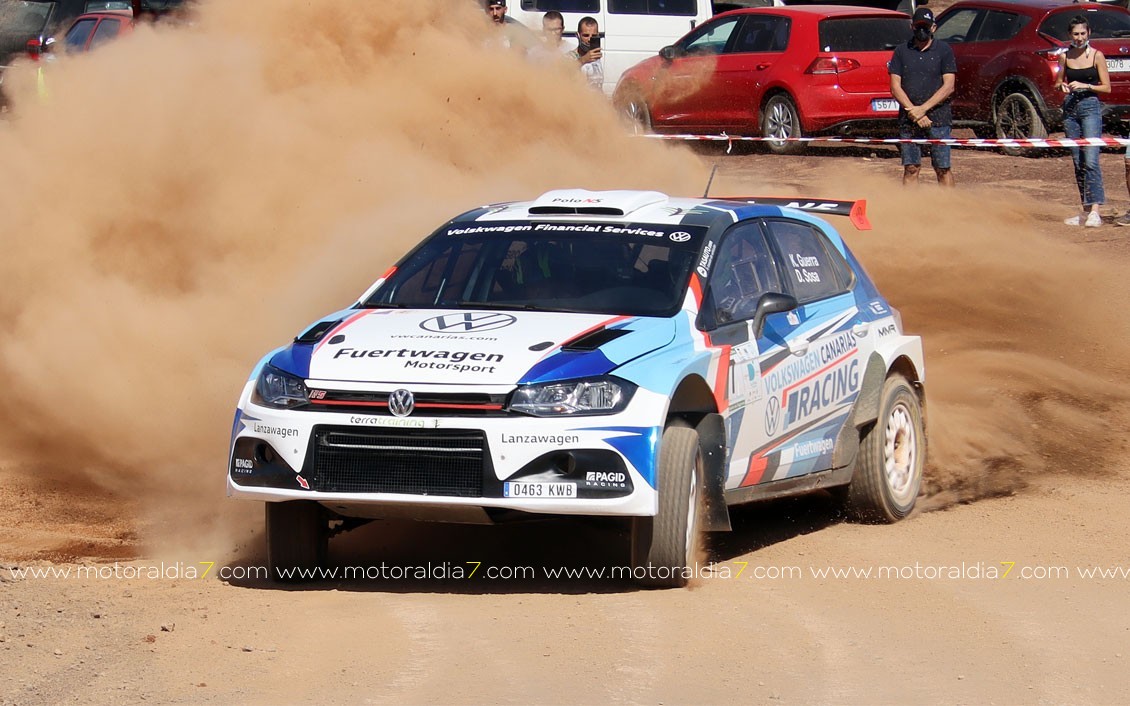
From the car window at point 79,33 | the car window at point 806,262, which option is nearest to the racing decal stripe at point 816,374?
the car window at point 806,262

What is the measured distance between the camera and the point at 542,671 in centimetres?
570

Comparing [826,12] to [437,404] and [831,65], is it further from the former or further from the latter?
[437,404]

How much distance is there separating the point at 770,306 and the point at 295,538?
2270mm

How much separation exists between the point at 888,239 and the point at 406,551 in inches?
314

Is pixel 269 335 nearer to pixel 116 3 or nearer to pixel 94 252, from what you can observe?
pixel 94 252

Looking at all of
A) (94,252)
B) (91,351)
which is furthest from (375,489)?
(94,252)

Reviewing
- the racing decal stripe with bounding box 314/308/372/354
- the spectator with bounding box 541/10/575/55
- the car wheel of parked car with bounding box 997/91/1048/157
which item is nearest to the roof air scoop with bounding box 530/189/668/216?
the racing decal stripe with bounding box 314/308/372/354

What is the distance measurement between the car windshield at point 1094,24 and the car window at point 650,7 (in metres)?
6.13

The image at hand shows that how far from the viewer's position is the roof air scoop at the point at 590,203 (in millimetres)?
8156

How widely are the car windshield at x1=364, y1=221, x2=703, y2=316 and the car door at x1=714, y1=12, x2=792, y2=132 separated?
12.4 metres

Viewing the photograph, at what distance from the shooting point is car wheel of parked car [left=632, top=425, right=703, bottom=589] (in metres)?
6.75

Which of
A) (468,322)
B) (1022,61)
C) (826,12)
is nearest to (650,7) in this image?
(826,12)

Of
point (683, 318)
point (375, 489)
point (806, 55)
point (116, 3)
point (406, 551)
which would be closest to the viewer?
point (375, 489)

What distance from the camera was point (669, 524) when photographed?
6.76m
